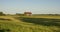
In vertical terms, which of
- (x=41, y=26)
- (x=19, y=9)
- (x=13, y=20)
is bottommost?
(x=41, y=26)

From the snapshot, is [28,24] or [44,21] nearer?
[28,24]

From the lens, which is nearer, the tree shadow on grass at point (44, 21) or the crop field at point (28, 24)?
the crop field at point (28, 24)

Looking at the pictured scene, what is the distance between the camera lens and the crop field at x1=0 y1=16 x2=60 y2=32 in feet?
7.54

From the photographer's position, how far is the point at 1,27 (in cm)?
225

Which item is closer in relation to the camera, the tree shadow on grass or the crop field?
the crop field

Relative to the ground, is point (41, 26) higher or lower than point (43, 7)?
lower

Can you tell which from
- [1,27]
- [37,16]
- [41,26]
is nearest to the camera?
[1,27]

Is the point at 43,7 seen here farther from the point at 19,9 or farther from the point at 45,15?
the point at 19,9

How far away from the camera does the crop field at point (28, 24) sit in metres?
2.30

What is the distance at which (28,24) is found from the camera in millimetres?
2402

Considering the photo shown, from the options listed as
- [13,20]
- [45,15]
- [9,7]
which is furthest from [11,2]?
[45,15]

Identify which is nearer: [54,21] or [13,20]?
[13,20]

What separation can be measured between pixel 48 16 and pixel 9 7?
804 millimetres

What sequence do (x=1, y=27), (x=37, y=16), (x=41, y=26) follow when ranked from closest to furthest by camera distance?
(x=1, y=27), (x=41, y=26), (x=37, y=16)
